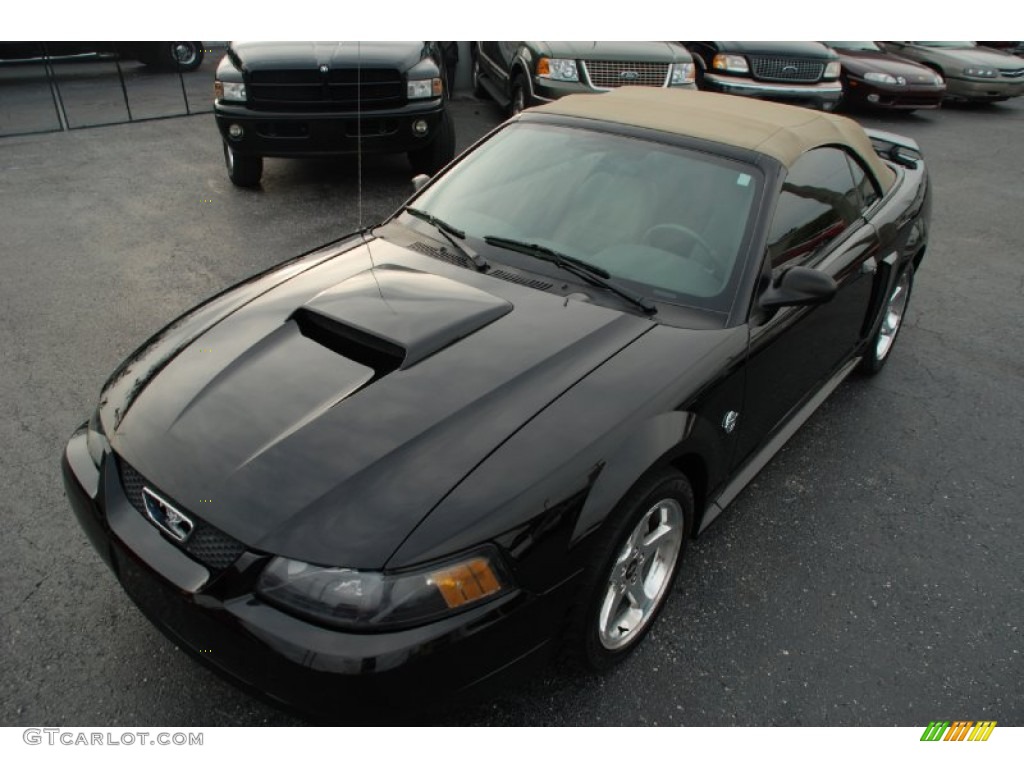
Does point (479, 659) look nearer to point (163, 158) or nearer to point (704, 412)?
point (704, 412)

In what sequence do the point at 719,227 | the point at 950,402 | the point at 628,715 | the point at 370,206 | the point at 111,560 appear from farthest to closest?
the point at 370,206
the point at 950,402
the point at 719,227
the point at 628,715
the point at 111,560

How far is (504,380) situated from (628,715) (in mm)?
1083

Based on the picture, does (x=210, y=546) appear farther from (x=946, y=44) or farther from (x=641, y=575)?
(x=946, y=44)

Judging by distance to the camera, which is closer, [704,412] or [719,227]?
[704,412]

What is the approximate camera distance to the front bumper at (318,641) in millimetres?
1740

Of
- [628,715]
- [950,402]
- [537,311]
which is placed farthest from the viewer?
[950,402]

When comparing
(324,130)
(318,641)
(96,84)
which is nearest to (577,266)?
(318,641)

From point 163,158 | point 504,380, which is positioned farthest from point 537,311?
point 163,158

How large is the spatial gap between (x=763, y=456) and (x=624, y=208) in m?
1.12

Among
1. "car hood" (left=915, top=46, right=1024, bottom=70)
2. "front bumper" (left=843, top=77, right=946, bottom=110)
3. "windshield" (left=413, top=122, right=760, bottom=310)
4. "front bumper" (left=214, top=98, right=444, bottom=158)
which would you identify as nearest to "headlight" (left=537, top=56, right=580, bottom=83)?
"front bumper" (left=214, top=98, right=444, bottom=158)

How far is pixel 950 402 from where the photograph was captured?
4.04 m

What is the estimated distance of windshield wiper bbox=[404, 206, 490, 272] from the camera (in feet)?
9.18

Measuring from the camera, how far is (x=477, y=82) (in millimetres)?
10445
